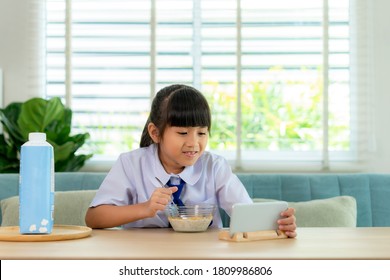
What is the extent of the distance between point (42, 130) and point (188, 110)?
177 cm

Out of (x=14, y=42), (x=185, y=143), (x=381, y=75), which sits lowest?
(x=185, y=143)

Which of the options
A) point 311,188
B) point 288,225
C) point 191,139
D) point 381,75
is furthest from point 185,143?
point 381,75

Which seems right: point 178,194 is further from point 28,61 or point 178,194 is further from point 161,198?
point 28,61

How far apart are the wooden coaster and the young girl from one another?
396 mm

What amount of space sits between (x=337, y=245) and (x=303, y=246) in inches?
2.6

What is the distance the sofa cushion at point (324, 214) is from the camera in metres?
2.37

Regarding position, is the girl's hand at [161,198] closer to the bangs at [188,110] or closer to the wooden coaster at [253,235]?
the wooden coaster at [253,235]

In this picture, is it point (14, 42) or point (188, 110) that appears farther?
point (14, 42)

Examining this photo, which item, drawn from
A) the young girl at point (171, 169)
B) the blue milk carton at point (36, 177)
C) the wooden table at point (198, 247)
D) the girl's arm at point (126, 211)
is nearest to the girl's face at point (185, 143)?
the young girl at point (171, 169)

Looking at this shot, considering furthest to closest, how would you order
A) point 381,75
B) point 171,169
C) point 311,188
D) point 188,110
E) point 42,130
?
point 381,75 → point 42,130 → point 311,188 → point 171,169 → point 188,110

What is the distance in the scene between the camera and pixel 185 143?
1.94 metres

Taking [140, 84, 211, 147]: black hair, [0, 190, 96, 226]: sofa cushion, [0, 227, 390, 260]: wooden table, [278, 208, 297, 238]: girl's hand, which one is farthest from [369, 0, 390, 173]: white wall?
[278, 208, 297, 238]: girl's hand
